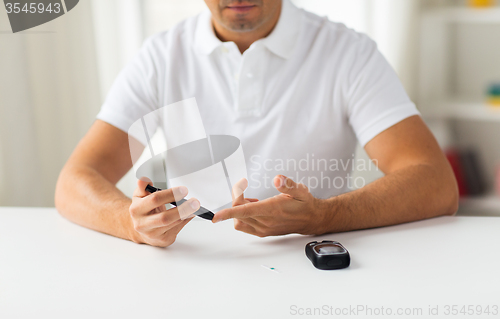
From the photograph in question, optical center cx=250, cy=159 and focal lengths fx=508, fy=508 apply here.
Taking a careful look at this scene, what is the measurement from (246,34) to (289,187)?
0.61 m

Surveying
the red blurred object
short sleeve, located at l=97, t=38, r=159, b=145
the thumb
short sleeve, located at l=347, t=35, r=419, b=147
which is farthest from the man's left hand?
the red blurred object

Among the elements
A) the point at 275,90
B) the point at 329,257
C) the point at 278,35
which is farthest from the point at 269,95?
the point at 329,257

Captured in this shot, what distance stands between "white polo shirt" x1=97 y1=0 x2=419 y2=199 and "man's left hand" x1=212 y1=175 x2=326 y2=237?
1.31ft

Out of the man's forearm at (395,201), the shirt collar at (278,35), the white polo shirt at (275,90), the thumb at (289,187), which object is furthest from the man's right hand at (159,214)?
the shirt collar at (278,35)

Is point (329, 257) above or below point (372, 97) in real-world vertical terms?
below

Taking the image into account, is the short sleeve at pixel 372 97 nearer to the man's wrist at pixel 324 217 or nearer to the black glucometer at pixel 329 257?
the man's wrist at pixel 324 217

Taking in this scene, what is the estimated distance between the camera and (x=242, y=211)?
87 centimetres

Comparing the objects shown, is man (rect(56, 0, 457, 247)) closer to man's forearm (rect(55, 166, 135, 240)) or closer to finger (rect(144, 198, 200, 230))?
man's forearm (rect(55, 166, 135, 240))

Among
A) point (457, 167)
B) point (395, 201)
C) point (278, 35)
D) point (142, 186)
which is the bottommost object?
point (457, 167)

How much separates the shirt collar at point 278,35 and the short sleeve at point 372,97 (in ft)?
0.57

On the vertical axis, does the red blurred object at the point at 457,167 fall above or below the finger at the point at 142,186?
below

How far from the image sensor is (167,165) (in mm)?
1012

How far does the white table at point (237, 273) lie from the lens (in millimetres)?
688

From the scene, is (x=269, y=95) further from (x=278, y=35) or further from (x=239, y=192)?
(x=239, y=192)
